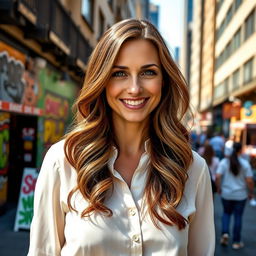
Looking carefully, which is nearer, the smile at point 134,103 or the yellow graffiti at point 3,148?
the smile at point 134,103

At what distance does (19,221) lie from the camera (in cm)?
593

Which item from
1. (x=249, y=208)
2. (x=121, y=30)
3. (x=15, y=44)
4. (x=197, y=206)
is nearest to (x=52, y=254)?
(x=197, y=206)

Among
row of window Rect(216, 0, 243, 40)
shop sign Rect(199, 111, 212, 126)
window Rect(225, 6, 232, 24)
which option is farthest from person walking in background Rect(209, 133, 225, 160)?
window Rect(225, 6, 232, 24)

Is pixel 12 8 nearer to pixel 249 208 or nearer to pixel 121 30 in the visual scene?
pixel 121 30

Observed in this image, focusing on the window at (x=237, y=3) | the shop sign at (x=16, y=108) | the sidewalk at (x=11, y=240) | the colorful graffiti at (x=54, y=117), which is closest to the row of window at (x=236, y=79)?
the window at (x=237, y=3)

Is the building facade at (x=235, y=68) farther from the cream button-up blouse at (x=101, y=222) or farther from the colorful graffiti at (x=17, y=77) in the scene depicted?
the cream button-up blouse at (x=101, y=222)

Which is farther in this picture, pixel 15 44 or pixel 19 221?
pixel 15 44

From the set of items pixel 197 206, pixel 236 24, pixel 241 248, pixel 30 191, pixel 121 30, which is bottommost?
pixel 241 248

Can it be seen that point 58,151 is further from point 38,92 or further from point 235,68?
point 235,68

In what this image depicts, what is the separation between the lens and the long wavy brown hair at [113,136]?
1620mm

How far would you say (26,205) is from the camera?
6.00 m

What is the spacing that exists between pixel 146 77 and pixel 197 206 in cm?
67

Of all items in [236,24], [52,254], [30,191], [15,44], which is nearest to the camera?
[52,254]

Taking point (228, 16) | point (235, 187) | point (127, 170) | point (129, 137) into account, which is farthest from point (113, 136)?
point (228, 16)
